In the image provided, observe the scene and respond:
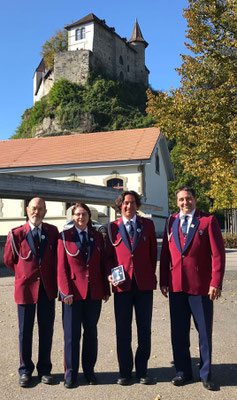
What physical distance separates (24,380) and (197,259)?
203cm

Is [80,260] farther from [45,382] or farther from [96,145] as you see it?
[96,145]

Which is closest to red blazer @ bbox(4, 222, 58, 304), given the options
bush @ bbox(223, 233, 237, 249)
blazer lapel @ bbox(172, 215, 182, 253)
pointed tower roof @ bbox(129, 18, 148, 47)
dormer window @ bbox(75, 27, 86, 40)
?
blazer lapel @ bbox(172, 215, 182, 253)

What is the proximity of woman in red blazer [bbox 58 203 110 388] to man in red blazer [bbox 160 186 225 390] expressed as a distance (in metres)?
0.71

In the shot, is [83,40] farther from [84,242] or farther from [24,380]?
[24,380]

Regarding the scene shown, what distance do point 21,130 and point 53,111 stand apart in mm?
8380

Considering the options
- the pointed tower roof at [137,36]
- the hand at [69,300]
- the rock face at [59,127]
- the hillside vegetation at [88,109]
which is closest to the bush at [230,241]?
the hand at [69,300]

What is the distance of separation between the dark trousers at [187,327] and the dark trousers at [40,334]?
4.10ft

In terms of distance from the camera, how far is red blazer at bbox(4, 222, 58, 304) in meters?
3.93

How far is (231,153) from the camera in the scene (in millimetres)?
11656

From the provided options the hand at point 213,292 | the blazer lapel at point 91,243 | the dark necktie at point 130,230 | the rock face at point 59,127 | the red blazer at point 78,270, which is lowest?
the hand at point 213,292

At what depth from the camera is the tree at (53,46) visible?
2854 inches

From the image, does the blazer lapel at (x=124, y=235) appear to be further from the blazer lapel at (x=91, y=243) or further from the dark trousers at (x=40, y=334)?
the dark trousers at (x=40, y=334)

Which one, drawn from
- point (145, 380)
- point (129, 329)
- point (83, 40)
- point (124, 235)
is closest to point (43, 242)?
point (124, 235)

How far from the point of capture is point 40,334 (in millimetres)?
3965
